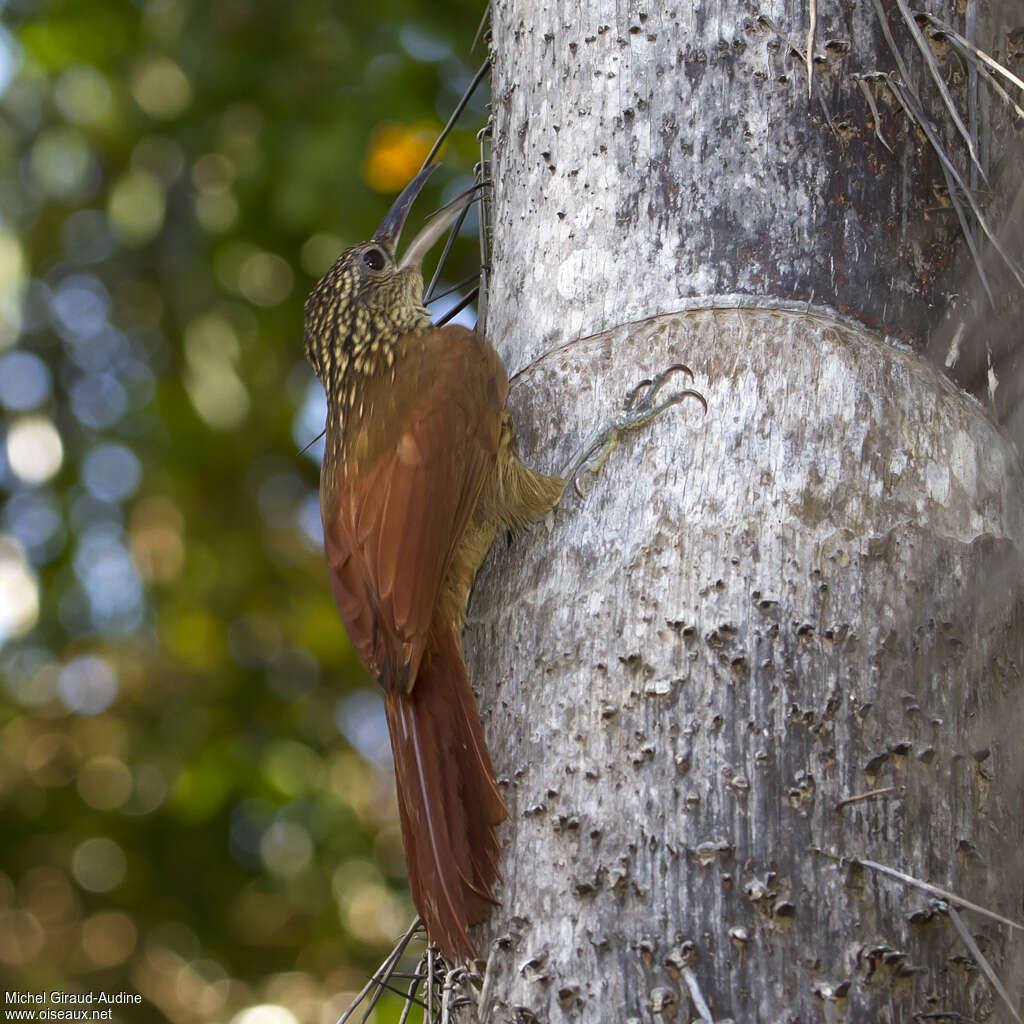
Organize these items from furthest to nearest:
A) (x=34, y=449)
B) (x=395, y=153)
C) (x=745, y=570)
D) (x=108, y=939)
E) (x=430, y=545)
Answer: (x=108, y=939)
(x=34, y=449)
(x=395, y=153)
(x=430, y=545)
(x=745, y=570)

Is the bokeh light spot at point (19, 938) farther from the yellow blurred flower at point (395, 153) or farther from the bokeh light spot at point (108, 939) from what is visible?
the yellow blurred flower at point (395, 153)

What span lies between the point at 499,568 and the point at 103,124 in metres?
3.29

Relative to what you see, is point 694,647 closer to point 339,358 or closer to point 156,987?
point 339,358

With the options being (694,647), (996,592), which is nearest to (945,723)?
(996,592)

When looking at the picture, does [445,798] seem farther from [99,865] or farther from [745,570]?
[99,865]

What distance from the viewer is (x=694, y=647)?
1707mm

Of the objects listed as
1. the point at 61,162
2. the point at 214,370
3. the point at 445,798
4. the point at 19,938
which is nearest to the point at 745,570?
the point at 445,798

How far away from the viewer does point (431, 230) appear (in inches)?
128

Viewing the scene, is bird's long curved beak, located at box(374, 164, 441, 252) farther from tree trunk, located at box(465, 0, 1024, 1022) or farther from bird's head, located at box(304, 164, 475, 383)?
tree trunk, located at box(465, 0, 1024, 1022)

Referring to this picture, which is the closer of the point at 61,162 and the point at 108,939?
the point at 61,162

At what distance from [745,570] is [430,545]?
764 millimetres

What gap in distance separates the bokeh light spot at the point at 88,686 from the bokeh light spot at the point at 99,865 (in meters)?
0.84

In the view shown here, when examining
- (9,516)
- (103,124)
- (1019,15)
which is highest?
(1019,15)

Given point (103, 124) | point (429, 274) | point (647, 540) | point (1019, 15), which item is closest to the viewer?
point (647, 540)
